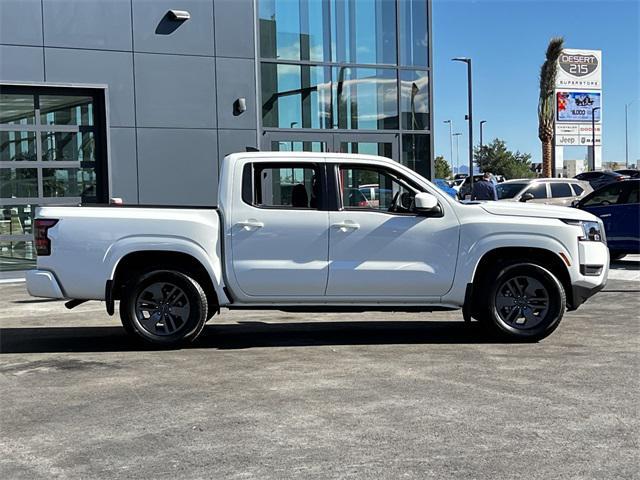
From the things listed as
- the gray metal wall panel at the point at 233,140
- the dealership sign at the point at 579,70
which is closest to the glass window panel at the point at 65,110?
the gray metal wall panel at the point at 233,140

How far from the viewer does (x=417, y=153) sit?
60.9 feet

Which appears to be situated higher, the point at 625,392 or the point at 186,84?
the point at 186,84

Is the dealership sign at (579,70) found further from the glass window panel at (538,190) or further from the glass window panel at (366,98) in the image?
the glass window panel at (366,98)

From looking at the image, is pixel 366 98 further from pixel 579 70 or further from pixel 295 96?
pixel 579 70

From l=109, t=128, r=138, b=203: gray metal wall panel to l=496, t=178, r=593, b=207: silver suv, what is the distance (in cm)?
1026

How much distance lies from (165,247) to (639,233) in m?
10.4

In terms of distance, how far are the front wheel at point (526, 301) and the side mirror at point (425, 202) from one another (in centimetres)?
97

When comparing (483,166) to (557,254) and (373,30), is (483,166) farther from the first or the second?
(557,254)

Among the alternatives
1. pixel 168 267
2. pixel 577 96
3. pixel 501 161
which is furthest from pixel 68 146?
pixel 501 161

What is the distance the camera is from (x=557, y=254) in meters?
8.02

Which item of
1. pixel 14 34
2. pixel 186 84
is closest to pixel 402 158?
pixel 186 84

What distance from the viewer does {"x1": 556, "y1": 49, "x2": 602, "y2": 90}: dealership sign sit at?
66.4 meters

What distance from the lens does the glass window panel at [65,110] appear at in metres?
14.9

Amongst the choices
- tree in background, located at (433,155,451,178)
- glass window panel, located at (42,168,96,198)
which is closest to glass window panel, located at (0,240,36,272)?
glass window panel, located at (42,168,96,198)
